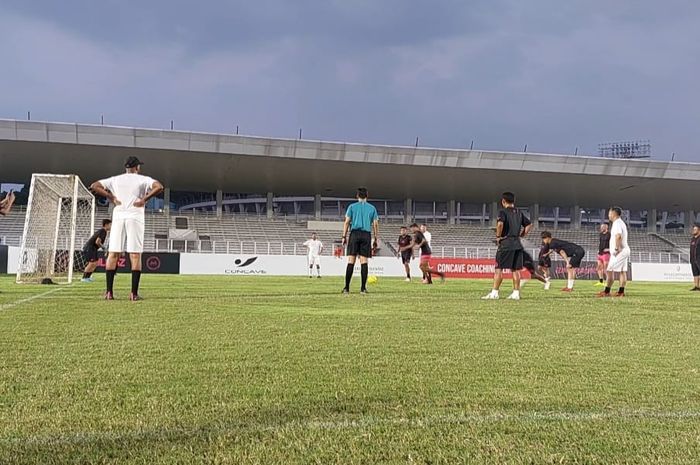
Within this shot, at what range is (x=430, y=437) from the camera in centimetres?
271

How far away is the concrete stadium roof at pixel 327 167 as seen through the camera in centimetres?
4009

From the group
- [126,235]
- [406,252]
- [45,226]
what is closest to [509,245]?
[126,235]

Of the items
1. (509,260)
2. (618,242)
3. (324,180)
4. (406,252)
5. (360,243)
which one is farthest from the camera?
(324,180)

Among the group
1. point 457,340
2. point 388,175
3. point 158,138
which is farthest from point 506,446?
point 388,175

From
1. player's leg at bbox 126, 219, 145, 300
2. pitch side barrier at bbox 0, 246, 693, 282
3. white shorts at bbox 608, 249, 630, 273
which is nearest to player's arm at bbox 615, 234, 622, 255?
white shorts at bbox 608, 249, 630, 273

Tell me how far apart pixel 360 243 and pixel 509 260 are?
2.62 metres

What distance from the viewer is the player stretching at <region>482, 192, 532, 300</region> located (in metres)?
11.4

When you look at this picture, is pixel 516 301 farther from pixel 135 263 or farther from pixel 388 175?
pixel 388 175

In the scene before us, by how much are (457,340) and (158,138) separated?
3741cm

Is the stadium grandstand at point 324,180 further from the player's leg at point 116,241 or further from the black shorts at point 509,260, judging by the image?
the black shorts at point 509,260

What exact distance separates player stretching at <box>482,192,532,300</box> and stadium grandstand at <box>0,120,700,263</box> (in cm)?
2507

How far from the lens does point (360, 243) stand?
12078 mm

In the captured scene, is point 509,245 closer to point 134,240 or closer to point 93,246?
point 134,240

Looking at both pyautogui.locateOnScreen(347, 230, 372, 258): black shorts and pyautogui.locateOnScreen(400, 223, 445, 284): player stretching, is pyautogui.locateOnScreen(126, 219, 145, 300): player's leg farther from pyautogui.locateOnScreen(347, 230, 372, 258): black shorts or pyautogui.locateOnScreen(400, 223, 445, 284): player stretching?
pyautogui.locateOnScreen(400, 223, 445, 284): player stretching
